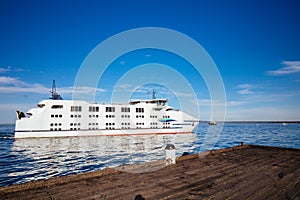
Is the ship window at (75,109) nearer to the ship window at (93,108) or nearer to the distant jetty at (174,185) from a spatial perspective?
the ship window at (93,108)

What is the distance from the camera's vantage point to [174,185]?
5297 mm

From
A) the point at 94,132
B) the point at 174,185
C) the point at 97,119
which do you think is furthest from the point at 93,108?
the point at 174,185

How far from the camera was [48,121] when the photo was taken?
4006cm

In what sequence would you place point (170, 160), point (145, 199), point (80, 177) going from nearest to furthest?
point (145, 199), point (80, 177), point (170, 160)

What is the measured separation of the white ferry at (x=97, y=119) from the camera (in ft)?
129

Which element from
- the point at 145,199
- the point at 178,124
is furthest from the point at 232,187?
the point at 178,124

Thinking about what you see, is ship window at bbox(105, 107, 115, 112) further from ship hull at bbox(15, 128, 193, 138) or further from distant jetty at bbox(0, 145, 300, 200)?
distant jetty at bbox(0, 145, 300, 200)

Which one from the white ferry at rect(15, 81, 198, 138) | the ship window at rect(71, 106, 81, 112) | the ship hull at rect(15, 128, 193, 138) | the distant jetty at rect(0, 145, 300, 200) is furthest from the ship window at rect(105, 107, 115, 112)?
the distant jetty at rect(0, 145, 300, 200)

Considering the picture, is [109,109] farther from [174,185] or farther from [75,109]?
[174,185]

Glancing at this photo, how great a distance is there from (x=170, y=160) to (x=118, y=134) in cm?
3812

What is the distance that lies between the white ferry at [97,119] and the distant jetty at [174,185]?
1520 inches

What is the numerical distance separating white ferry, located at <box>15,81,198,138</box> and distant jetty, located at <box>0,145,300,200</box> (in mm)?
38612

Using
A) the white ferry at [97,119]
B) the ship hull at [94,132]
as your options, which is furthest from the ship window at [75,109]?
the ship hull at [94,132]

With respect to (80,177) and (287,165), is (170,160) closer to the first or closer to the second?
(80,177)
